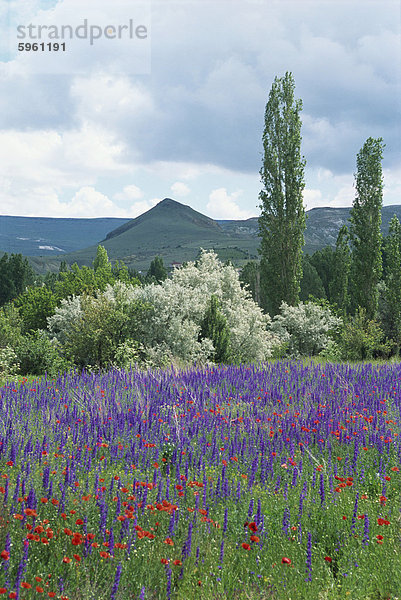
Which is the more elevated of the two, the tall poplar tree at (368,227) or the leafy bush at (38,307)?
the tall poplar tree at (368,227)

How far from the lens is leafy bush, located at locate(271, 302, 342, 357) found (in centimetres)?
2297

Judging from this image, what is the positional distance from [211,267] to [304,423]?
1706 cm

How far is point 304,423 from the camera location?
5621mm

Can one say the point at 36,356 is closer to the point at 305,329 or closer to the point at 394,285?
the point at 305,329

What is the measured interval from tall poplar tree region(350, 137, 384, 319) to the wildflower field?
23311 mm

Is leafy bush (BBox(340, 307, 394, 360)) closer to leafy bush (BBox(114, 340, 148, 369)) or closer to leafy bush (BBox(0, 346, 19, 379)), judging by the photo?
leafy bush (BBox(114, 340, 148, 369))

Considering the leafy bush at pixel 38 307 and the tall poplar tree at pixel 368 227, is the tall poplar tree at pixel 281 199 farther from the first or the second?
the leafy bush at pixel 38 307

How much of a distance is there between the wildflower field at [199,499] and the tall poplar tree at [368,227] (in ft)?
76.5

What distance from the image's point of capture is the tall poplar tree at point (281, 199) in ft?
88.9

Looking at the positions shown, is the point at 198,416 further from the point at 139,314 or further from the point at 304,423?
the point at 139,314

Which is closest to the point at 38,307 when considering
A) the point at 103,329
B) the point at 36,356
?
the point at 36,356

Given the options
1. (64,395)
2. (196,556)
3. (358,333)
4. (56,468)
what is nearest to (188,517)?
(196,556)

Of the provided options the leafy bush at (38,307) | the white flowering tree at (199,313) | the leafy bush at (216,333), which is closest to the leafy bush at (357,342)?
the white flowering tree at (199,313)

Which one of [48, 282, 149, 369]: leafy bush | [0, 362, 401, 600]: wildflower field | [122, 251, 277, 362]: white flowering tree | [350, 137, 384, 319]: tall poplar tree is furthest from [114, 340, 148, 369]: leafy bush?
[350, 137, 384, 319]: tall poplar tree
